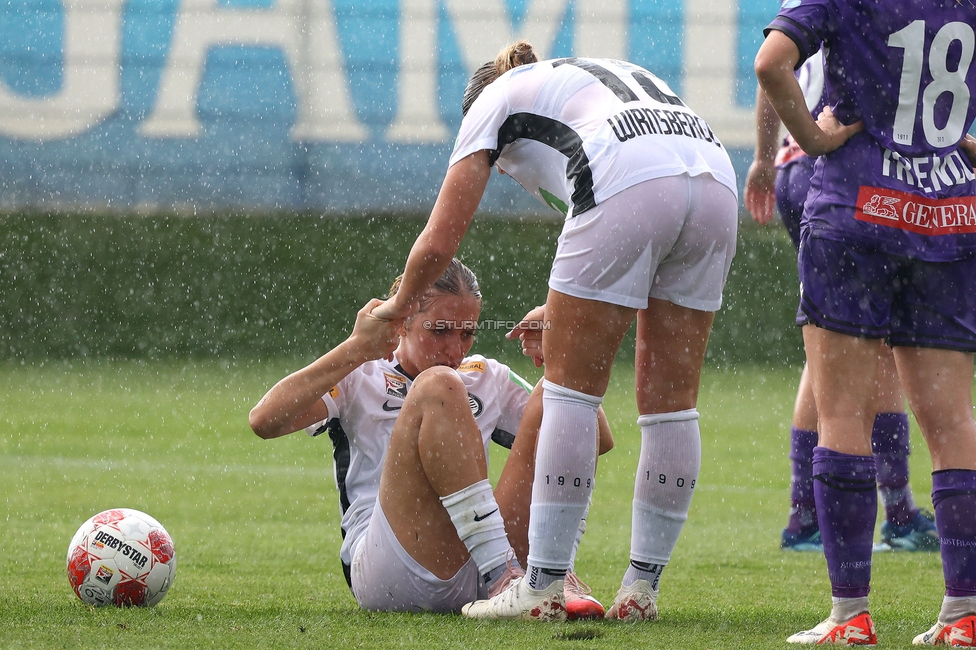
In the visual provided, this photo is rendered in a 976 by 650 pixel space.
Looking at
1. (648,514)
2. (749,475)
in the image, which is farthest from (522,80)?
(749,475)

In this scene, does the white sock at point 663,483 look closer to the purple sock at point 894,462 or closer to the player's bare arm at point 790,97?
the player's bare arm at point 790,97

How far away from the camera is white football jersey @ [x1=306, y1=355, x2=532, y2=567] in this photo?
9.95ft

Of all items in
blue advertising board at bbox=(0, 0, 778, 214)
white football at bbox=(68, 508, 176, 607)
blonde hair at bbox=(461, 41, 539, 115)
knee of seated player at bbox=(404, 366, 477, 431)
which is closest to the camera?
knee of seated player at bbox=(404, 366, 477, 431)

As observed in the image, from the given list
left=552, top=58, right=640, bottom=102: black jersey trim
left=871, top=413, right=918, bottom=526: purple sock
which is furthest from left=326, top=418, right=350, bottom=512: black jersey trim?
left=871, top=413, right=918, bottom=526: purple sock

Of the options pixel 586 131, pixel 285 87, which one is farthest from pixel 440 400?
pixel 285 87

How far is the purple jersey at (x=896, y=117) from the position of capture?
2.56 meters

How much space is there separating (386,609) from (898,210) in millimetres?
1480

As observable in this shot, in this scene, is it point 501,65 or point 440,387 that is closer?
point 440,387

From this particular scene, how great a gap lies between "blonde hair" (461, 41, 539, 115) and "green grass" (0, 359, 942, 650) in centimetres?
130

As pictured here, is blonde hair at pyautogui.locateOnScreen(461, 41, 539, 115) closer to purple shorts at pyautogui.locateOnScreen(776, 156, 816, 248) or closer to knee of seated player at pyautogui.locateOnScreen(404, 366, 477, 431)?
knee of seated player at pyautogui.locateOnScreen(404, 366, 477, 431)

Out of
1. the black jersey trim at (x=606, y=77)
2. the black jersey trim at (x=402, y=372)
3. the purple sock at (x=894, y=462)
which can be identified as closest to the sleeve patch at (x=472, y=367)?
the black jersey trim at (x=402, y=372)

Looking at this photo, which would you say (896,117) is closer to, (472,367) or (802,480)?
(472,367)

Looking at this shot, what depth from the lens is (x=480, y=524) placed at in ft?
9.29

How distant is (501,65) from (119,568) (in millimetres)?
1550
